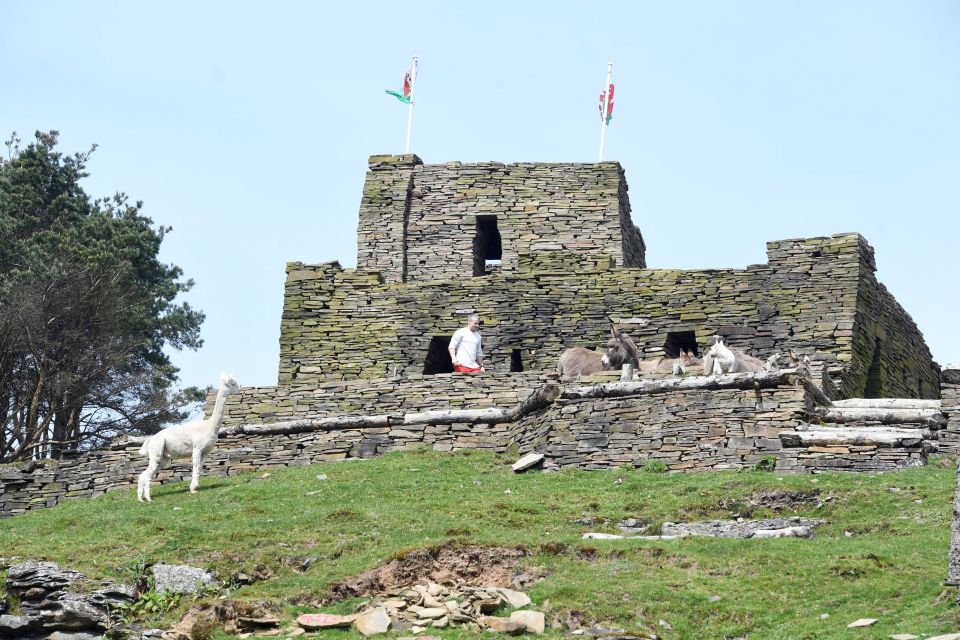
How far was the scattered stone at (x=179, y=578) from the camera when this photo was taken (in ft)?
67.8

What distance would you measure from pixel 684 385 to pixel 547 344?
32.2 feet

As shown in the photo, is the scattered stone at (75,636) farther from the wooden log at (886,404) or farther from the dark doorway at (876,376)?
the dark doorway at (876,376)

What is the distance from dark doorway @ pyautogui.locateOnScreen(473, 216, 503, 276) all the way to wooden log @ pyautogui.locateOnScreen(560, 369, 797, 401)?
1309 cm

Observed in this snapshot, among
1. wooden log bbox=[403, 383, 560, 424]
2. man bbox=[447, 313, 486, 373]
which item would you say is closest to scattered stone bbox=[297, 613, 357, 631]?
wooden log bbox=[403, 383, 560, 424]

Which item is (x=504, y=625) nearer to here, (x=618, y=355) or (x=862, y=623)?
(x=862, y=623)

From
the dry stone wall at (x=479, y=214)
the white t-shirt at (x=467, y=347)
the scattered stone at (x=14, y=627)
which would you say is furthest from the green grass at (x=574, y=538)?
the dry stone wall at (x=479, y=214)

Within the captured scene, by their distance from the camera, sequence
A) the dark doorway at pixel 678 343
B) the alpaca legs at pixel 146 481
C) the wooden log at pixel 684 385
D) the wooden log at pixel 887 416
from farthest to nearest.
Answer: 1. the dark doorway at pixel 678 343
2. the wooden log at pixel 684 385
3. the wooden log at pixel 887 416
4. the alpaca legs at pixel 146 481

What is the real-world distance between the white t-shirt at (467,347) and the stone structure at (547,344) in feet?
5.59

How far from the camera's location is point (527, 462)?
27000 millimetres

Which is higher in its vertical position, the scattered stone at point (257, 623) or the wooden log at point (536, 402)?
the wooden log at point (536, 402)

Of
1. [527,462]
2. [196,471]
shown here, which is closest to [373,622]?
[527,462]

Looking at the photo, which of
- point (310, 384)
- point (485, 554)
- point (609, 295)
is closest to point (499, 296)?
point (609, 295)

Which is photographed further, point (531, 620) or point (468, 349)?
point (468, 349)

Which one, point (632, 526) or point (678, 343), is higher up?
point (678, 343)
